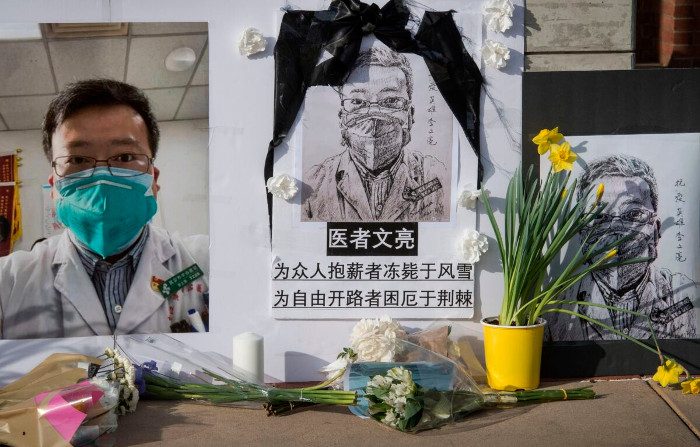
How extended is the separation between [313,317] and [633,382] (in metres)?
1.37

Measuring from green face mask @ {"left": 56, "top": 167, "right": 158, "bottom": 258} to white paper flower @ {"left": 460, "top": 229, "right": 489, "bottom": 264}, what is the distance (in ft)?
4.22

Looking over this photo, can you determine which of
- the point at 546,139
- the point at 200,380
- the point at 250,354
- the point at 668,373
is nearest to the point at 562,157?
the point at 546,139

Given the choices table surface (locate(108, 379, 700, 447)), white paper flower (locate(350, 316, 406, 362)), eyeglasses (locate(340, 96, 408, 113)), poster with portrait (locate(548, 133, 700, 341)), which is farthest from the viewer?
poster with portrait (locate(548, 133, 700, 341))

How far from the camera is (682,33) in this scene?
20.9 feet

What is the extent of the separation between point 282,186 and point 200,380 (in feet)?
2.81

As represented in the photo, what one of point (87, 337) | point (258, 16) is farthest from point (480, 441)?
point (258, 16)

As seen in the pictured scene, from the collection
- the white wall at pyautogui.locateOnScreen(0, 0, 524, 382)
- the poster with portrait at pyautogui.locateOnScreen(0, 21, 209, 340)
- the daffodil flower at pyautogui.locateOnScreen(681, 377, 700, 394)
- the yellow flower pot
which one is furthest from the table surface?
the poster with portrait at pyautogui.locateOnScreen(0, 21, 209, 340)

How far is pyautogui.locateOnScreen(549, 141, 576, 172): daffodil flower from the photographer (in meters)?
3.59

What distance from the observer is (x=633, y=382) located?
3.81 m

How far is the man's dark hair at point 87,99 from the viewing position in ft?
11.9

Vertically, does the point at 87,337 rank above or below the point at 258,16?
below

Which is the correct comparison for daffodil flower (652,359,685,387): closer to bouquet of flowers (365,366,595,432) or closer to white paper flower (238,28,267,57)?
bouquet of flowers (365,366,595,432)

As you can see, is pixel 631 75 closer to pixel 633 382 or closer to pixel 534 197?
pixel 534 197

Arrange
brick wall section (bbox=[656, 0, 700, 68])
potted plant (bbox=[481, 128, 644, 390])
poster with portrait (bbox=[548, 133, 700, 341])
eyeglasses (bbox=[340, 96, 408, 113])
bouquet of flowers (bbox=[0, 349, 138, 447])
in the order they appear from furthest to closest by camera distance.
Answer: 1. brick wall section (bbox=[656, 0, 700, 68])
2. poster with portrait (bbox=[548, 133, 700, 341])
3. eyeglasses (bbox=[340, 96, 408, 113])
4. potted plant (bbox=[481, 128, 644, 390])
5. bouquet of flowers (bbox=[0, 349, 138, 447])
